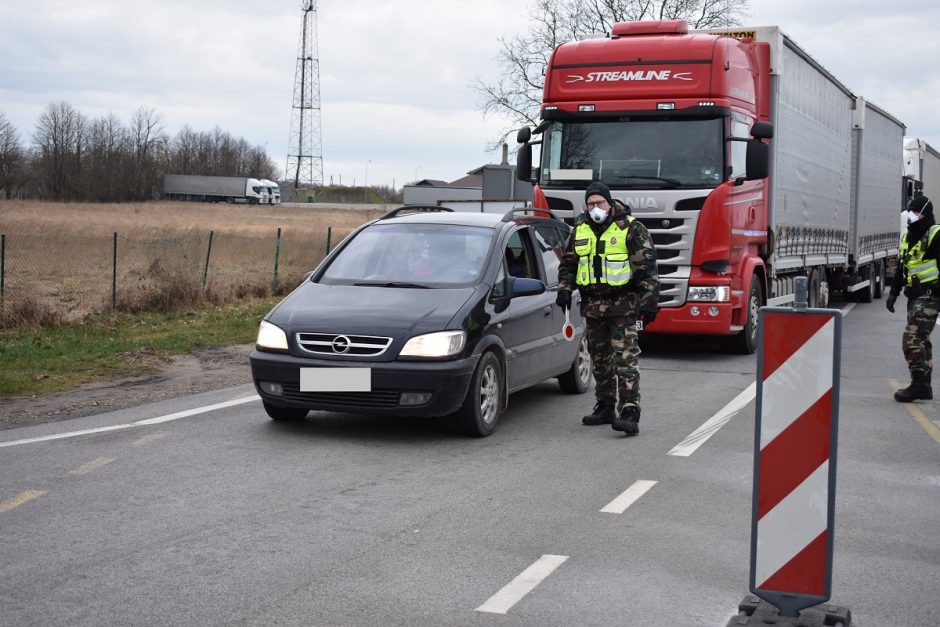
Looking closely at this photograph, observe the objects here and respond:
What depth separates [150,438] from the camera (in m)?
8.09

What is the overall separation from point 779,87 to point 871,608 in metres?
11.2

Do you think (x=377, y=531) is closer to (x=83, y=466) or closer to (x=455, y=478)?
(x=455, y=478)

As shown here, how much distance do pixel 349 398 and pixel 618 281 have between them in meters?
2.20

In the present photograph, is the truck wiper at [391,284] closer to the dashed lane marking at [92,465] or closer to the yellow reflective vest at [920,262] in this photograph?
the dashed lane marking at [92,465]

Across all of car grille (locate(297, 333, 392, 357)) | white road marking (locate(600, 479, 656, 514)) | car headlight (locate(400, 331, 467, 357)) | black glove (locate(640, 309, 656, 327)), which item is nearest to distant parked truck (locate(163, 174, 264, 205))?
car grille (locate(297, 333, 392, 357))

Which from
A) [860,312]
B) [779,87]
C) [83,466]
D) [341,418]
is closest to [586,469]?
[341,418]

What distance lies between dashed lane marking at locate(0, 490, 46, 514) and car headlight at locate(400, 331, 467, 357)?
2572 millimetres

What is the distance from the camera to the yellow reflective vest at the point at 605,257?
336 inches

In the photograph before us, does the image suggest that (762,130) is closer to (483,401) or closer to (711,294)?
(711,294)

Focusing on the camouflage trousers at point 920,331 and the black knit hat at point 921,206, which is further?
the camouflage trousers at point 920,331

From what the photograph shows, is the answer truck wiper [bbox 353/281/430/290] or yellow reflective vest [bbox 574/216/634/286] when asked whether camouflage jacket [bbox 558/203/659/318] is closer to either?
yellow reflective vest [bbox 574/216/634/286]

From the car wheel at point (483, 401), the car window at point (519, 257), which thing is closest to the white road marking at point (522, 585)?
the car wheel at point (483, 401)

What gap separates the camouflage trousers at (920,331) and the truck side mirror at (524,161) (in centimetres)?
516

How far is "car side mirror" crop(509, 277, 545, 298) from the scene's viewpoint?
884cm
